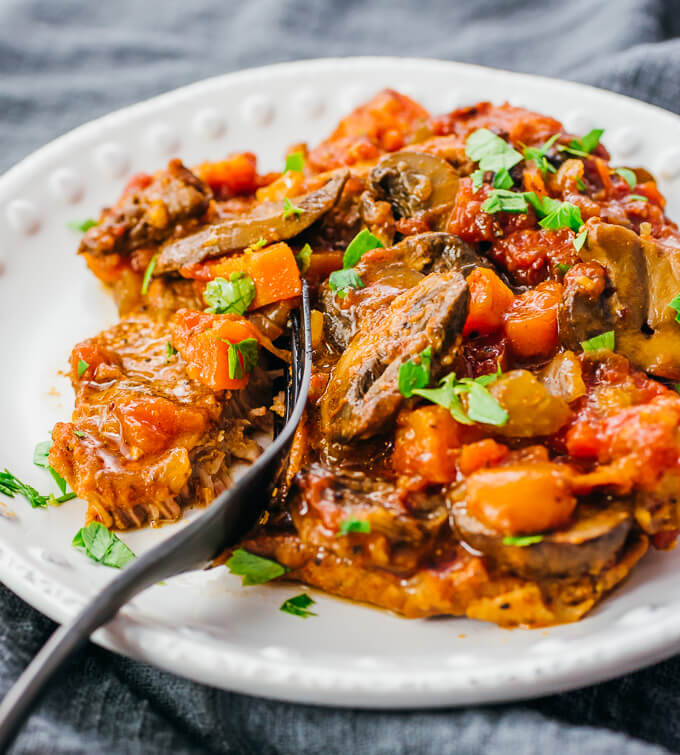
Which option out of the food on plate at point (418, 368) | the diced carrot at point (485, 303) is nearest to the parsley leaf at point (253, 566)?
the food on plate at point (418, 368)

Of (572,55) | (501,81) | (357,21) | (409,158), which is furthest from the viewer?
(357,21)

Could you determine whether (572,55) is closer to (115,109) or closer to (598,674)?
(115,109)

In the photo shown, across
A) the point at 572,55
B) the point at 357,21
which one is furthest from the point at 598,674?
the point at 357,21

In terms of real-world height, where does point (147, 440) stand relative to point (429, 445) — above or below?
below

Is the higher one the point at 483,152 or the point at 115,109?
the point at 483,152

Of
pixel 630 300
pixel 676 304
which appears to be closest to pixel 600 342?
pixel 630 300

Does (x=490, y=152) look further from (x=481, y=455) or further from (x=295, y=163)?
(x=481, y=455)
